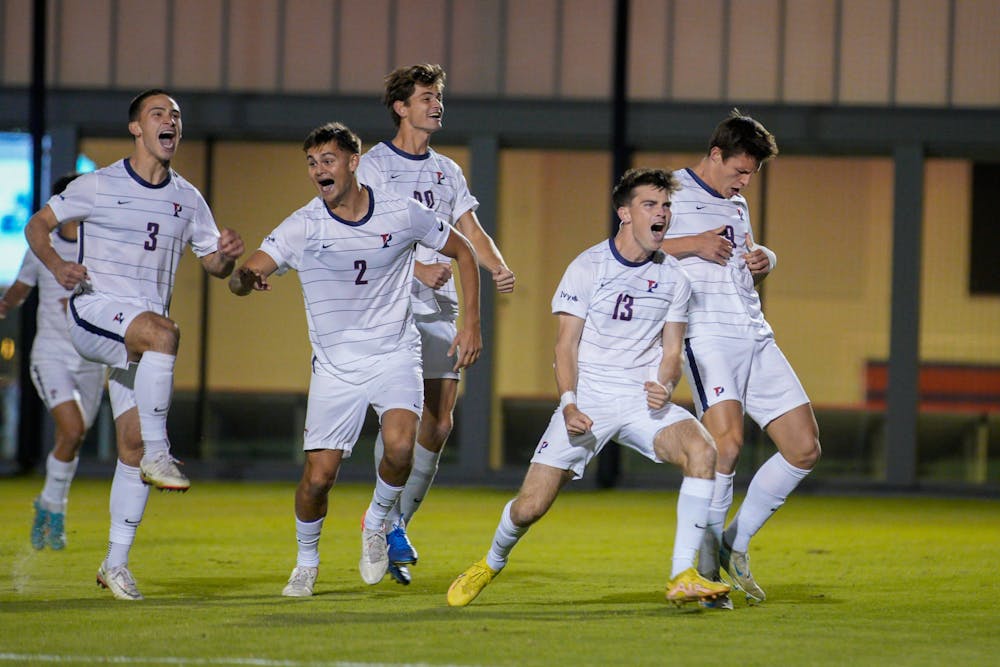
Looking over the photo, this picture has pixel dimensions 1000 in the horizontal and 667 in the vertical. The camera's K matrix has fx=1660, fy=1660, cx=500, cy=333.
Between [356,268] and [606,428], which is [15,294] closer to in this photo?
[356,268]

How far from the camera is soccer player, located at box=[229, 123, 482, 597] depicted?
7.14m

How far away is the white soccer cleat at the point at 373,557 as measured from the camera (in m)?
7.46

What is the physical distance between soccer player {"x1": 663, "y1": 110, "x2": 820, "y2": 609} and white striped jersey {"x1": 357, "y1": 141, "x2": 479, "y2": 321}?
1.28 m

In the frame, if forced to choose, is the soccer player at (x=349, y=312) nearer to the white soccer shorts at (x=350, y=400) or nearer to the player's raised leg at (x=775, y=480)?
the white soccer shorts at (x=350, y=400)

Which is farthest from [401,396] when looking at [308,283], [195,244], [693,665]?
[693,665]

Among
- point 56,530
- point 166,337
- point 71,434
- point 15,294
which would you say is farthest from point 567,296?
point 15,294

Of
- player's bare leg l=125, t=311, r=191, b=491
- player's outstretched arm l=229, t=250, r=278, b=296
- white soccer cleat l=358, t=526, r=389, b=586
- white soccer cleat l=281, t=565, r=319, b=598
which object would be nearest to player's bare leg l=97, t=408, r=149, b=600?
player's bare leg l=125, t=311, r=191, b=491

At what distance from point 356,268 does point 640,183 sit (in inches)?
51.0

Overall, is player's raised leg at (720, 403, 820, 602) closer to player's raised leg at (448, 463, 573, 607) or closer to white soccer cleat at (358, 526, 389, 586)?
player's raised leg at (448, 463, 573, 607)

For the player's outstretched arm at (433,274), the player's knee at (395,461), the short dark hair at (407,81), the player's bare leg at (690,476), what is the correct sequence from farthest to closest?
the short dark hair at (407,81) → the player's outstretched arm at (433,274) → the player's knee at (395,461) → the player's bare leg at (690,476)

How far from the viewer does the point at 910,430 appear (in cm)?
1412

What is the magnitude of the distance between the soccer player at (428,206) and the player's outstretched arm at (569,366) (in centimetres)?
109

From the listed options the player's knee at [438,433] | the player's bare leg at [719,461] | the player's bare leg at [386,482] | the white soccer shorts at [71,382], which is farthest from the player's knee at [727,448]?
the white soccer shorts at [71,382]

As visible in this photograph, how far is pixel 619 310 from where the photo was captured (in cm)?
686
